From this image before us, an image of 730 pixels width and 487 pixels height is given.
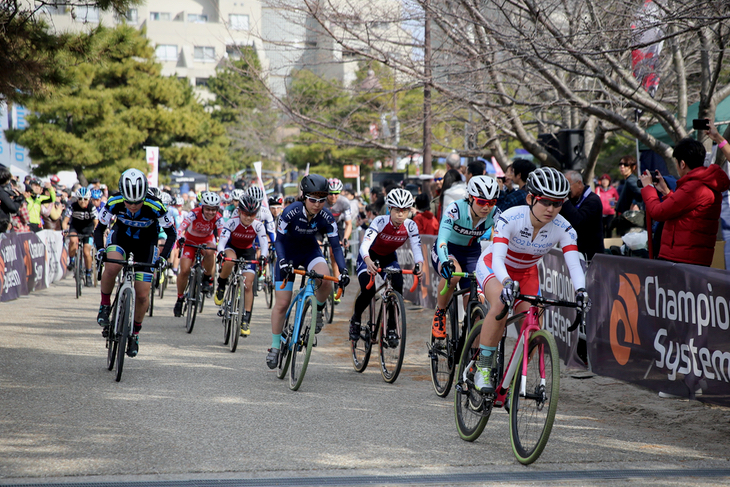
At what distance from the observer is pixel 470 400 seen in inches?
232

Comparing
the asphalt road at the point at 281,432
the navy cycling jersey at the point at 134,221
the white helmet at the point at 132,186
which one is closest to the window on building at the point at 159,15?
the asphalt road at the point at 281,432

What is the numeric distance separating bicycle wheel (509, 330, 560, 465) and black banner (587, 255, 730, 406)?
1.84 metres

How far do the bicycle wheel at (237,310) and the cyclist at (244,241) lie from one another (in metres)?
0.12

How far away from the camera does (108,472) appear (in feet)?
16.0

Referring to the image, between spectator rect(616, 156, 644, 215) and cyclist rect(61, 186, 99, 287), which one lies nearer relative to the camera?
spectator rect(616, 156, 644, 215)

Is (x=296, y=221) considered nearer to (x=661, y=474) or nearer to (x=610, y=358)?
(x=610, y=358)

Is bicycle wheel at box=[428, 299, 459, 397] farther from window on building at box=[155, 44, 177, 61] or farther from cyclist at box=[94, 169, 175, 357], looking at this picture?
window on building at box=[155, 44, 177, 61]

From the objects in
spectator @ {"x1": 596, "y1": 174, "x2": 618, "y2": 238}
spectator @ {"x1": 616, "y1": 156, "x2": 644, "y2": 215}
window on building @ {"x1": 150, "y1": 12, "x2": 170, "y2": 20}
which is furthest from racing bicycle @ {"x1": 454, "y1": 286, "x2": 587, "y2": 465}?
window on building @ {"x1": 150, "y1": 12, "x2": 170, "y2": 20}

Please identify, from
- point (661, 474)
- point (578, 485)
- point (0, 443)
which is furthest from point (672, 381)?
point (0, 443)

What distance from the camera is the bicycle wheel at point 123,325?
785 centimetres

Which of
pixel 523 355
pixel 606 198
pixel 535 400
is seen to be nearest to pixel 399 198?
pixel 523 355

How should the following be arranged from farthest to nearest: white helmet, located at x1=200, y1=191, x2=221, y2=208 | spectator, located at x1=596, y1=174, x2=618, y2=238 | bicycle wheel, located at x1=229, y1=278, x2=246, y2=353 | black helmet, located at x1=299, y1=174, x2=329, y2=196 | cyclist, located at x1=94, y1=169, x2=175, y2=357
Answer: spectator, located at x1=596, y1=174, x2=618, y2=238 < white helmet, located at x1=200, y1=191, x2=221, y2=208 < bicycle wheel, located at x1=229, y1=278, x2=246, y2=353 < cyclist, located at x1=94, y1=169, x2=175, y2=357 < black helmet, located at x1=299, y1=174, x2=329, y2=196

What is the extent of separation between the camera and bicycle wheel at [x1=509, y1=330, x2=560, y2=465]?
195 inches

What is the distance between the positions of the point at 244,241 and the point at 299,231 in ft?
11.5
